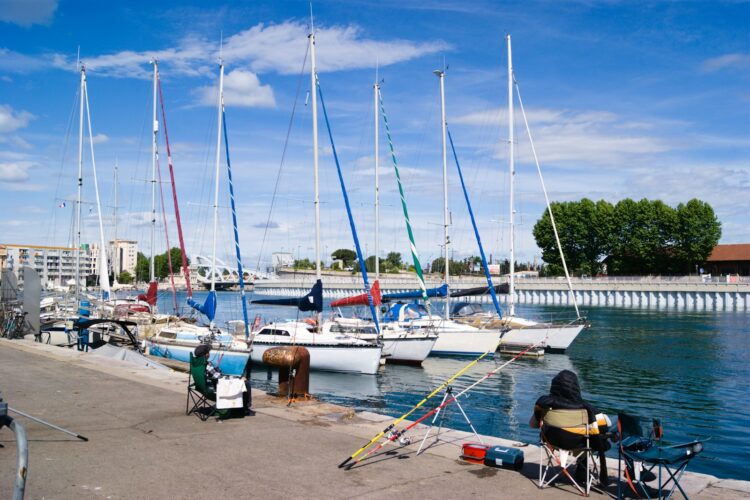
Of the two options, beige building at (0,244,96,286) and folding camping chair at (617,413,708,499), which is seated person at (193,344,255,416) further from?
beige building at (0,244,96,286)

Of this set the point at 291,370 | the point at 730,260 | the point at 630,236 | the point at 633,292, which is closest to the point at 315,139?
the point at 291,370

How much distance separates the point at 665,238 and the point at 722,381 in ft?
306

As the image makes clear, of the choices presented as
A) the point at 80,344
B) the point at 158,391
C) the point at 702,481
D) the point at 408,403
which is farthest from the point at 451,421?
the point at 80,344

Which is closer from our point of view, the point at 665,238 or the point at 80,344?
the point at 80,344

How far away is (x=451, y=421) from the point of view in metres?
19.9

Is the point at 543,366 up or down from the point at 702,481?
down

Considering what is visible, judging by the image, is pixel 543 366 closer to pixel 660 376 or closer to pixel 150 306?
pixel 660 376

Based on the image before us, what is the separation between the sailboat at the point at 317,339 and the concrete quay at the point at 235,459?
1531cm

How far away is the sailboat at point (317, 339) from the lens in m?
29.5

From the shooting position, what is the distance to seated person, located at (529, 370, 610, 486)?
8.57 meters

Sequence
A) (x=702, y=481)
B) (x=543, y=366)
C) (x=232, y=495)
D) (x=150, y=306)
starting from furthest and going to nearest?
(x=150, y=306)
(x=543, y=366)
(x=702, y=481)
(x=232, y=495)

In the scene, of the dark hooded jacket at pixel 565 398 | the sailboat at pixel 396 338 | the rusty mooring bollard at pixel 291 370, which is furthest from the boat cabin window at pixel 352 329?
the dark hooded jacket at pixel 565 398

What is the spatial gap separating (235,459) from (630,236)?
118m

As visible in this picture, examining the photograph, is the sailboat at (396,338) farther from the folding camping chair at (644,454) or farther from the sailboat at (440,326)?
the folding camping chair at (644,454)
